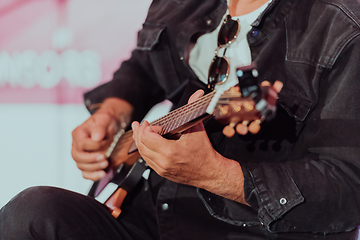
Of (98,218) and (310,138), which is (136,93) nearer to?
(98,218)

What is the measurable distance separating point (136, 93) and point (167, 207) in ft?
1.36

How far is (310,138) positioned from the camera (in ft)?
2.22

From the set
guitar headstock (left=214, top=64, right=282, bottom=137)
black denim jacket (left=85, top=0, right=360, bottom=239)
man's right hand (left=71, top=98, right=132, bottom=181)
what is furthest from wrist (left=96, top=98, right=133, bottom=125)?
guitar headstock (left=214, top=64, right=282, bottom=137)

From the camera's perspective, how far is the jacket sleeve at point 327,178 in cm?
58

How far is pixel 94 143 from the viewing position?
90cm

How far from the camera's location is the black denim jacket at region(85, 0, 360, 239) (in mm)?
591

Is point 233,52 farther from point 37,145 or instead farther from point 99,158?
point 37,145

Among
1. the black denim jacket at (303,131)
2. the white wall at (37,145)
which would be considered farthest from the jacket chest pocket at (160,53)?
the white wall at (37,145)

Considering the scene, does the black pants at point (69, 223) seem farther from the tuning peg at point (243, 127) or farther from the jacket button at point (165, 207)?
the tuning peg at point (243, 127)

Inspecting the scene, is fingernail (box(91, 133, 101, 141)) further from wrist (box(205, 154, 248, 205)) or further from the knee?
wrist (box(205, 154, 248, 205))

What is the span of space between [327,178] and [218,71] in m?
0.36

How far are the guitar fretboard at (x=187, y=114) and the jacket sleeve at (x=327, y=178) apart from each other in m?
0.15

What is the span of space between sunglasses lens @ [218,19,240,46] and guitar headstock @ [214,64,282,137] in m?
0.29

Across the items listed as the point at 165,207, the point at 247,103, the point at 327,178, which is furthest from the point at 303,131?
the point at 165,207
